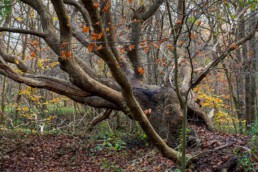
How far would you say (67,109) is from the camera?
19.8 meters

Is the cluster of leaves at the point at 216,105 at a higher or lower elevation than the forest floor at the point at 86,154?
→ higher

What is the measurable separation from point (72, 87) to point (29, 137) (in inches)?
118

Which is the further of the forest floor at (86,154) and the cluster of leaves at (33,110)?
the cluster of leaves at (33,110)

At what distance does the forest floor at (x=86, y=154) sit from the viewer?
600cm

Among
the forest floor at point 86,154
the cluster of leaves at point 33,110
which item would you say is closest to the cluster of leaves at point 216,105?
the forest floor at point 86,154

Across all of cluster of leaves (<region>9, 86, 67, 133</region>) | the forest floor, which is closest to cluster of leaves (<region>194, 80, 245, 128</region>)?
the forest floor

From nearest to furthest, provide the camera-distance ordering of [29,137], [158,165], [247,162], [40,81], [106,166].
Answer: [247,162] → [158,165] → [106,166] → [40,81] → [29,137]

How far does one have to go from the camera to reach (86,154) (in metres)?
7.98

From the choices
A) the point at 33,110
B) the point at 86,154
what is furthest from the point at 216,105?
the point at 33,110

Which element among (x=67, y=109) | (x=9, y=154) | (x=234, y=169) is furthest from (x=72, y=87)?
(x=67, y=109)

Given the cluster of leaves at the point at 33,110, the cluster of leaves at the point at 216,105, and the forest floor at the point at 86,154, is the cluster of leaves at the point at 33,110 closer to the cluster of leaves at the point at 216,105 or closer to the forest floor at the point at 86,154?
the forest floor at the point at 86,154

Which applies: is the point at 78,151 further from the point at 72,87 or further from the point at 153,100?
the point at 153,100

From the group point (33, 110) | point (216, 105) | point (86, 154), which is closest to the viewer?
point (86, 154)

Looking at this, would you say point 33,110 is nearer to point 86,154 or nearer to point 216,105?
point 86,154
